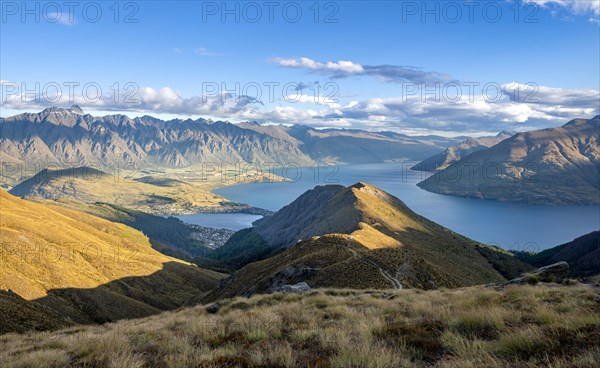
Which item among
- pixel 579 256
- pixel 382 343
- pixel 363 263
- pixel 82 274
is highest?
pixel 382 343

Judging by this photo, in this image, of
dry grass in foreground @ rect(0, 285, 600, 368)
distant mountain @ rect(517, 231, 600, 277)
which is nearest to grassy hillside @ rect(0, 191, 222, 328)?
dry grass in foreground @ rect(0, 285, 600, 368)

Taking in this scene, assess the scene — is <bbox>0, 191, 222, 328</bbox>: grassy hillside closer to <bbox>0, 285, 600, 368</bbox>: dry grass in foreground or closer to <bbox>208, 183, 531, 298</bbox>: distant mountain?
<bbox>208, 183, 531, 298</bbox>: distant mountain

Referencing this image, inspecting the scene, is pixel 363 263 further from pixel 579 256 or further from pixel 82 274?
pixel 579 256

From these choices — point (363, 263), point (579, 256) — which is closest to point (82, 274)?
point (363, 263)

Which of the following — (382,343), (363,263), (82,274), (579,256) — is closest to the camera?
(382,343)

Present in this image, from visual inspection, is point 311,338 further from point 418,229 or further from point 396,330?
point 418,229

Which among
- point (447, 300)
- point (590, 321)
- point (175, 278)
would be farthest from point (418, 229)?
point (590, 321)

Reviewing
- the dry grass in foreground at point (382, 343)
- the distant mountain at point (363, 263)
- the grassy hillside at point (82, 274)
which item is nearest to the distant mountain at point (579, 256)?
the distant mountain at point (363, 263)

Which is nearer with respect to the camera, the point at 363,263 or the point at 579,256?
the point at 363,263
